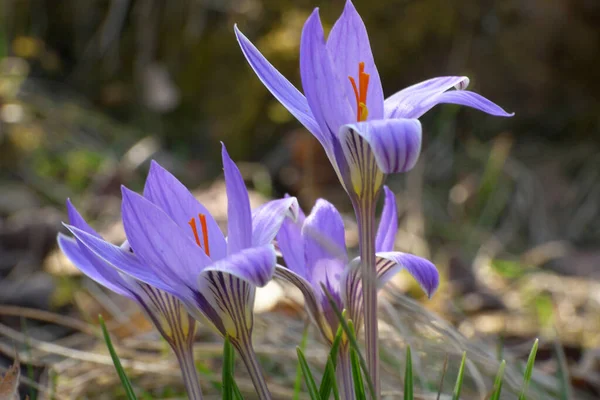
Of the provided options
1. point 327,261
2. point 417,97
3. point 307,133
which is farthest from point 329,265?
point 307,133

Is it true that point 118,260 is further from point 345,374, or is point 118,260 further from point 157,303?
point 345,374

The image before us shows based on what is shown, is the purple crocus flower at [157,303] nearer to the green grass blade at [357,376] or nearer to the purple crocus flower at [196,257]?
the purple crocus flower at [196,257]

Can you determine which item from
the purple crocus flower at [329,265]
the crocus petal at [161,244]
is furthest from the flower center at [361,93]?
the crocus petal at [161,244]

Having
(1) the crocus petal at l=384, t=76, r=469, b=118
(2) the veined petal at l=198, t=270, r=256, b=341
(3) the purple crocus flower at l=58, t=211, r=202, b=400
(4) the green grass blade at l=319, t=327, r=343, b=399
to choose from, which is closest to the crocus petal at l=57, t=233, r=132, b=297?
(3) the purple crocus flower at l=58, t=211, r=202, b=400

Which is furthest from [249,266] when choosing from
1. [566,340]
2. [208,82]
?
[208,82]

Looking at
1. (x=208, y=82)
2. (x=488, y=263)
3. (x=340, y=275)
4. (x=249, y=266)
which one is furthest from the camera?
(x=208, y=82)

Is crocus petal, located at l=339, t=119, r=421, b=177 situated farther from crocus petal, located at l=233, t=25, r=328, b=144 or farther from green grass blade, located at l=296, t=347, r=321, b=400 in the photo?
green grass blade, located at l=296, t=347, r=321, b=400

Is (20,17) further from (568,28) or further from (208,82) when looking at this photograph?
(568,28)

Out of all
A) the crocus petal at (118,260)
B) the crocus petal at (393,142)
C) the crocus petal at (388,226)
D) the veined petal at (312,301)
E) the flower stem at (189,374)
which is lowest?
the flower stem at (189,374)
